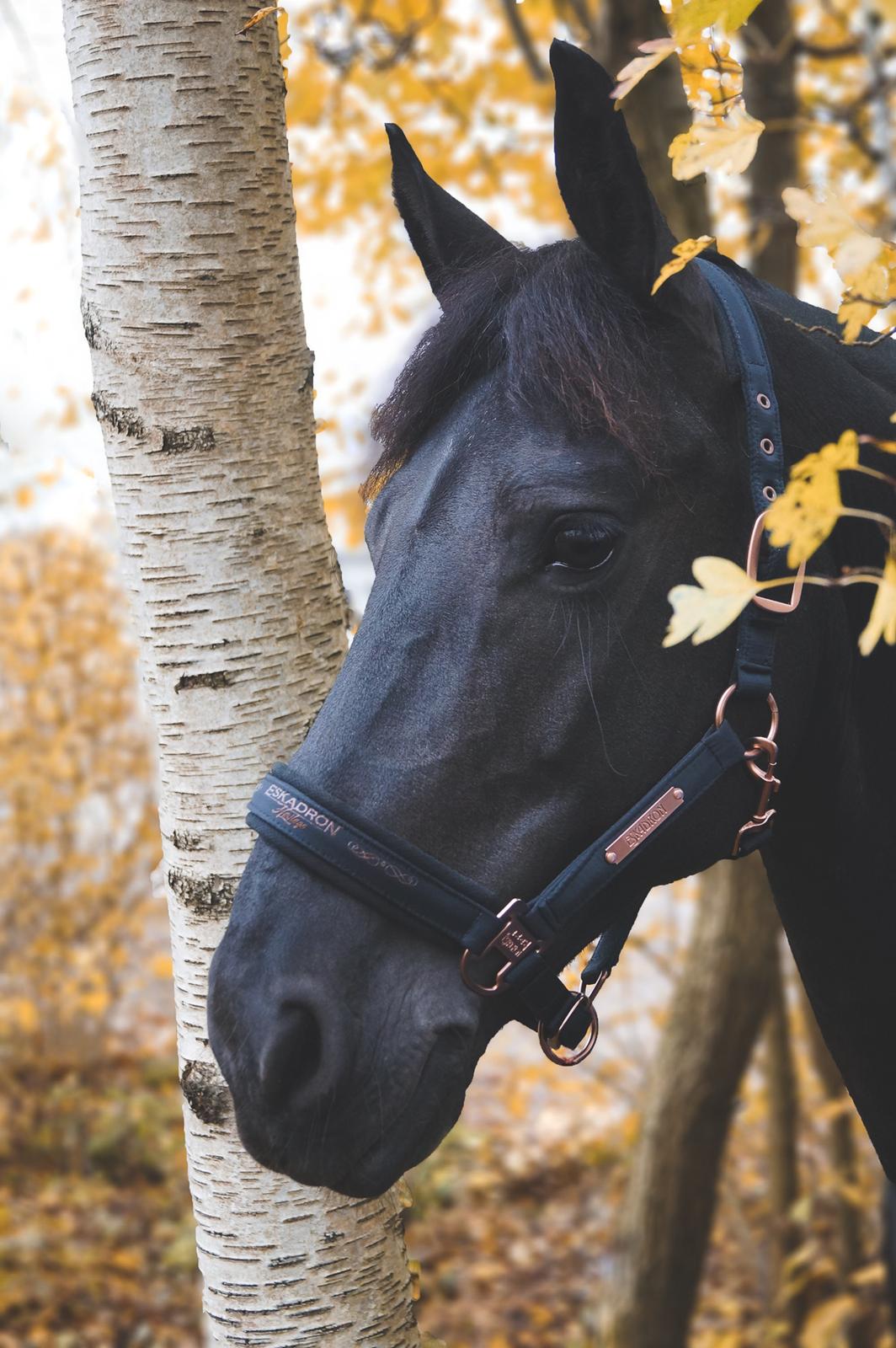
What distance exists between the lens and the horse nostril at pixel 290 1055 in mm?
1357

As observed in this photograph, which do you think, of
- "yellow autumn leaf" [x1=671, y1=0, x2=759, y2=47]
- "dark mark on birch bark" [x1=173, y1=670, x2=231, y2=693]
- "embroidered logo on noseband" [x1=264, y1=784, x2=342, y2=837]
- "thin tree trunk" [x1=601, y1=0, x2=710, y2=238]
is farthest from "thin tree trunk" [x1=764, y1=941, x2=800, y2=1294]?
"yellow autumn leaf" [x1=671, y1=0, x2=759, y2=47]

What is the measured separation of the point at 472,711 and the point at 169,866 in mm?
587

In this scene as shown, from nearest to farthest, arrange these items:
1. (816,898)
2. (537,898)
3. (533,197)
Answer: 1. (537,898)
2. (816,898)
3. (533,197)

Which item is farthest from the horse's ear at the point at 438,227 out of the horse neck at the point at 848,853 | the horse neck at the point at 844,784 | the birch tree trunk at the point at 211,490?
the horse neck at the point at 848,853

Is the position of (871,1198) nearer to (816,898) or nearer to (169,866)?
(816,898)

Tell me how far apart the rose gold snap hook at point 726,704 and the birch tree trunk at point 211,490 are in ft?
2.02

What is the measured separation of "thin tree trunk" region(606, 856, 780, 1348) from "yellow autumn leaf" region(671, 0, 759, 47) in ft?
13.5

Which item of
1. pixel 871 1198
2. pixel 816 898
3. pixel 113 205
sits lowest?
pixel 871 1198

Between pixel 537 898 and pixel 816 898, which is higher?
pixel 537 898

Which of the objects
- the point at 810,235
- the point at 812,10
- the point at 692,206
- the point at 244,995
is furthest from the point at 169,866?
the point at 812,10

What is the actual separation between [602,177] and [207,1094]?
1377mm

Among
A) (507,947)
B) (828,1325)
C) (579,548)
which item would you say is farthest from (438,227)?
(828,1325)

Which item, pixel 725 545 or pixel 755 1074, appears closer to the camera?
pixel 725 545

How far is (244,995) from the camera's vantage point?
4.54ft
